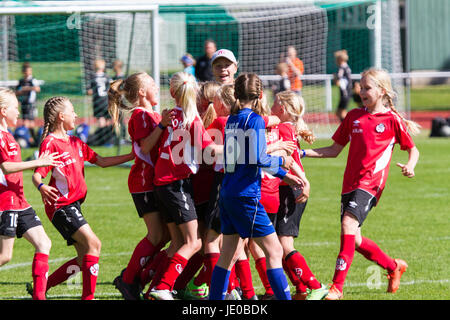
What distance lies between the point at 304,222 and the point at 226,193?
459 centimetres

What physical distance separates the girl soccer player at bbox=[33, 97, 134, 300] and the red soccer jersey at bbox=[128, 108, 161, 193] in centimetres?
42

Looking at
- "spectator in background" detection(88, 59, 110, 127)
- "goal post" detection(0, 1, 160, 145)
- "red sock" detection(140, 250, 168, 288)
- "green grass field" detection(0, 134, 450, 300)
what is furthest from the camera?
"spectator in background" detection(88, 59, 110, 127)

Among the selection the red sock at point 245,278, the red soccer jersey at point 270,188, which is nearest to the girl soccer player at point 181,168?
the red sock at point 245,278

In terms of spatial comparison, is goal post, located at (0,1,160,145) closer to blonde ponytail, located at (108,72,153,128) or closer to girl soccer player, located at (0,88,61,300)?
blonde ponytail, located at (108,72,153,128)

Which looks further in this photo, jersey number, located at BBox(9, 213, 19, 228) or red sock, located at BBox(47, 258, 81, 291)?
red sock, located at BBox(47, 258, 81, 291)

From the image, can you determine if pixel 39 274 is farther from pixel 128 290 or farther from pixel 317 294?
pixel 317 294

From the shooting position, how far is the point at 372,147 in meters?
6.56

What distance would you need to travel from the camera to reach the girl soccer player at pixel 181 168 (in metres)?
6.00

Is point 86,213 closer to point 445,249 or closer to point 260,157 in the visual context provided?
point 445,249

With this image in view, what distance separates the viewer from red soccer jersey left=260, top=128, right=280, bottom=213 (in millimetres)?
6121

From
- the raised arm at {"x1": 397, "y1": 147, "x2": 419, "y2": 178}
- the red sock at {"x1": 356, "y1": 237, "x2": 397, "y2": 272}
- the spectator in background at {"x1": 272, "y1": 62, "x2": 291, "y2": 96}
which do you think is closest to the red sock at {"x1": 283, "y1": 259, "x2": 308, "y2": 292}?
the red sock at {"x1": 356, "y1": 237, "x2": 397, "y2": 272}

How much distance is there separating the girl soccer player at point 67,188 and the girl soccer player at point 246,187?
1.04m

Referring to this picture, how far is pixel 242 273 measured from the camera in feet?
20.5

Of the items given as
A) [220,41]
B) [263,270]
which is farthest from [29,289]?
[220,41]
